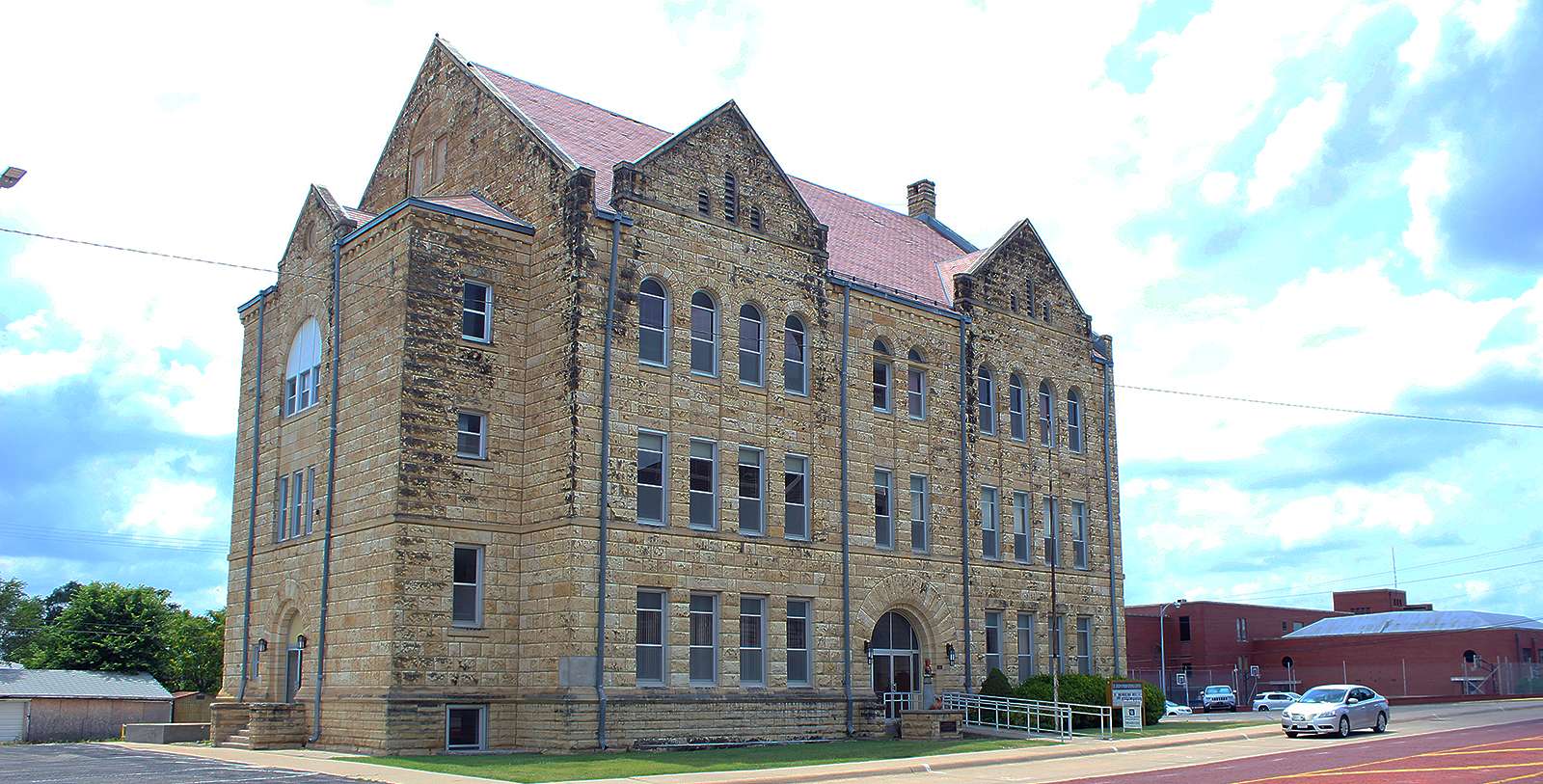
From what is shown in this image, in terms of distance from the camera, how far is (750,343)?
113ft

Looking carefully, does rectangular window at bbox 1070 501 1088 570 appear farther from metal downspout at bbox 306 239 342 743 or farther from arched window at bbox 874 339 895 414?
metal downspout at bbox 306 239 342 743

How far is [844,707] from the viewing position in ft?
112

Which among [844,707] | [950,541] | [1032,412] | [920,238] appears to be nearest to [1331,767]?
[844,707]

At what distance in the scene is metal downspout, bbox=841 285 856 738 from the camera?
34406mm

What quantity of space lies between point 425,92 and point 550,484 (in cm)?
1328

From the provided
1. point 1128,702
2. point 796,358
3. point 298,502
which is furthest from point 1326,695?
point 298,502

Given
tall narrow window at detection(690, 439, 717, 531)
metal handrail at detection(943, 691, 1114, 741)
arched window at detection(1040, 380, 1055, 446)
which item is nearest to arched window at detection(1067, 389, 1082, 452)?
arched window at detection(1040, 380, 1055, 446)

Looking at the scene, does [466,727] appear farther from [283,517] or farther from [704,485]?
[283,517]

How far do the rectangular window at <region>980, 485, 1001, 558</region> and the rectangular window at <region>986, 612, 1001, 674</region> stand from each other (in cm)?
178

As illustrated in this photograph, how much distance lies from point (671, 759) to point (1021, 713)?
1195 centimetres

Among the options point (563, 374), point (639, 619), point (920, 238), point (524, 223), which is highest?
point (920, 238)

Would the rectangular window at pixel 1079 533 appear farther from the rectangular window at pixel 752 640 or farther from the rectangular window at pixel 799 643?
the rectangular window at pixel 752 640

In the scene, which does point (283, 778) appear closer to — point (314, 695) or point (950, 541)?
point (314, 695)

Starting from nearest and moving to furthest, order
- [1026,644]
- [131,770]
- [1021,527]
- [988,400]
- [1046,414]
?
[131,770], [1026,644], [988,400], [1021,527], [1046,414]
